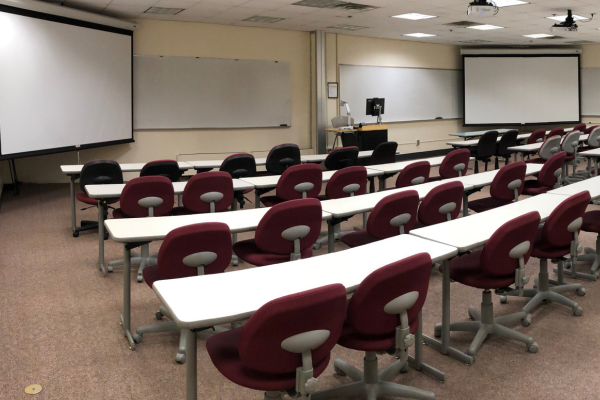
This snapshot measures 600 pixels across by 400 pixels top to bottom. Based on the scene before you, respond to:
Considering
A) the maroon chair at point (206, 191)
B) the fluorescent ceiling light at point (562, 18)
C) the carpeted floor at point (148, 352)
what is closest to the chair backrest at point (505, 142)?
the fluorescent ceiling light at point (562, 18)

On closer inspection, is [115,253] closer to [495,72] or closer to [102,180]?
[102,180]

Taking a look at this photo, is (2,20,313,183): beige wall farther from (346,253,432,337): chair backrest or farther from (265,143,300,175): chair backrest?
(346,253,432,337): chair backrest

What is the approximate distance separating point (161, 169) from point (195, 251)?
2773 millimetres

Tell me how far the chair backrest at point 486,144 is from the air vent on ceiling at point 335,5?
2.87m

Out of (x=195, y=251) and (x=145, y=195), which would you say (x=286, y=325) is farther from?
(x=145, y=195)

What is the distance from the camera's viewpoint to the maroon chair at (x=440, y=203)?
3660mm

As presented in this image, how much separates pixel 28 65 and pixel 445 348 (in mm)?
6268

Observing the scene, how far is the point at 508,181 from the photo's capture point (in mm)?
4727

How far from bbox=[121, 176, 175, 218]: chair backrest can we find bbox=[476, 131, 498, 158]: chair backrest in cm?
613

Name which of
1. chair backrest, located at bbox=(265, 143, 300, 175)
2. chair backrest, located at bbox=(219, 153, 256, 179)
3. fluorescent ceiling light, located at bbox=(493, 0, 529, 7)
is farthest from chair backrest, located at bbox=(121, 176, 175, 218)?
fluorescent ceiling light, located at bbox=(493, 0, 529, 7)

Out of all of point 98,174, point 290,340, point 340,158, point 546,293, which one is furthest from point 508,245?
point 98,174

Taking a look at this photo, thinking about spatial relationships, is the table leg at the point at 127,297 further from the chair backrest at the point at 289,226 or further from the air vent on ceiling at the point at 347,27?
the air vent on ceiling at the point at 347,27

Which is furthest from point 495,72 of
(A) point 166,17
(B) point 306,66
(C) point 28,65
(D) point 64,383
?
(D) point 64,383

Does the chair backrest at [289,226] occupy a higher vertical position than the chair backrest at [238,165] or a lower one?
lower
